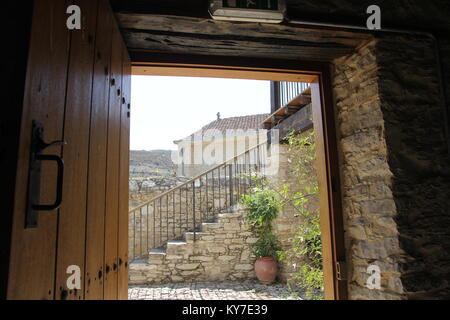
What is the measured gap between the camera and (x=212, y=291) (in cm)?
533

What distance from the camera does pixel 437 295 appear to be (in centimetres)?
164

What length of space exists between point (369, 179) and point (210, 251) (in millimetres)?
4744

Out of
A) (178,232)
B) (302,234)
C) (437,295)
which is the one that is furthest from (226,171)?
(437,295)

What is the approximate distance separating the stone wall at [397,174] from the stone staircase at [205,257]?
175 inches

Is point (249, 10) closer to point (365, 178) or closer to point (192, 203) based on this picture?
point (365, 178)

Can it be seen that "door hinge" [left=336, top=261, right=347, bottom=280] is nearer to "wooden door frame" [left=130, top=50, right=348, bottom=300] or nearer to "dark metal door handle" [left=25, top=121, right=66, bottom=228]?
"wooden door frame" [left=130, top=50, right=348, bottom=300]

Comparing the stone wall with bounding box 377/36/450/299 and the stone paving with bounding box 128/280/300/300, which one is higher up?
the stone wall with bounding box 377/36/450/299

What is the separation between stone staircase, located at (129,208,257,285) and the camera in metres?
6.02

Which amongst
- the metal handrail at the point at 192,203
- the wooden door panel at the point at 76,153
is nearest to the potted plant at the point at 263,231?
the metal handrail at the point at 192,203

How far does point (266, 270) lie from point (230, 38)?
4877 mm

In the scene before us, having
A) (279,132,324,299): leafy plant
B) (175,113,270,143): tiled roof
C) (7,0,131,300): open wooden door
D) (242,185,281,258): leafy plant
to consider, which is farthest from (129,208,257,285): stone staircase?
(175,113,270,143): tiled roof

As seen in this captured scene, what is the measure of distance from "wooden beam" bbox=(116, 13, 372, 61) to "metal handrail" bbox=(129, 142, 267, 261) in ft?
14.5

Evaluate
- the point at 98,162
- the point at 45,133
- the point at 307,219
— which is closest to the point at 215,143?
the point at 307,219

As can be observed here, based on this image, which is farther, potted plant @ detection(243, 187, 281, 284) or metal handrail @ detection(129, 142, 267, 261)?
metal handrail @ detection(129, 142, 267, 261)
